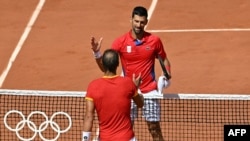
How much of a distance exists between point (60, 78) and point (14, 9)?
222 inches

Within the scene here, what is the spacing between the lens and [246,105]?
61.1 ft

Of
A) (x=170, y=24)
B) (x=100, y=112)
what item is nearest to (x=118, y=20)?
(x=170, y=24)

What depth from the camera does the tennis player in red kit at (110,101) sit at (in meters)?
12.0

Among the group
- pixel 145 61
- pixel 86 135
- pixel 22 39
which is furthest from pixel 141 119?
pixel 22 39

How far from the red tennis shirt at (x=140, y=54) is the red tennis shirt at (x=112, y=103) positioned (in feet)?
10.1

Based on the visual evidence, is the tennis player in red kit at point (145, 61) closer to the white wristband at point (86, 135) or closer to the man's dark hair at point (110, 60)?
the white wristband at point (86, 135)

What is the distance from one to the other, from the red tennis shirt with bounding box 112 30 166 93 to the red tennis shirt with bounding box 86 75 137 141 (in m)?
3.09

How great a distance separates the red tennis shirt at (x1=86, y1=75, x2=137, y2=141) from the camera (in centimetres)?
1196

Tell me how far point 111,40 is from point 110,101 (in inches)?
496

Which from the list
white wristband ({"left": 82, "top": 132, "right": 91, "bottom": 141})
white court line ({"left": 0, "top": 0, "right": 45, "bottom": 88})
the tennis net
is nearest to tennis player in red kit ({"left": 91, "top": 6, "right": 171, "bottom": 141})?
the tennis net

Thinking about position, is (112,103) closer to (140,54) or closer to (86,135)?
(86,135)

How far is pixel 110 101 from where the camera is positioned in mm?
11961

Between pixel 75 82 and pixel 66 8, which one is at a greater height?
pixel 66 8

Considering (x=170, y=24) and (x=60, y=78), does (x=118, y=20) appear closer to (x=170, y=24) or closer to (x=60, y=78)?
(x=170, y=24)
